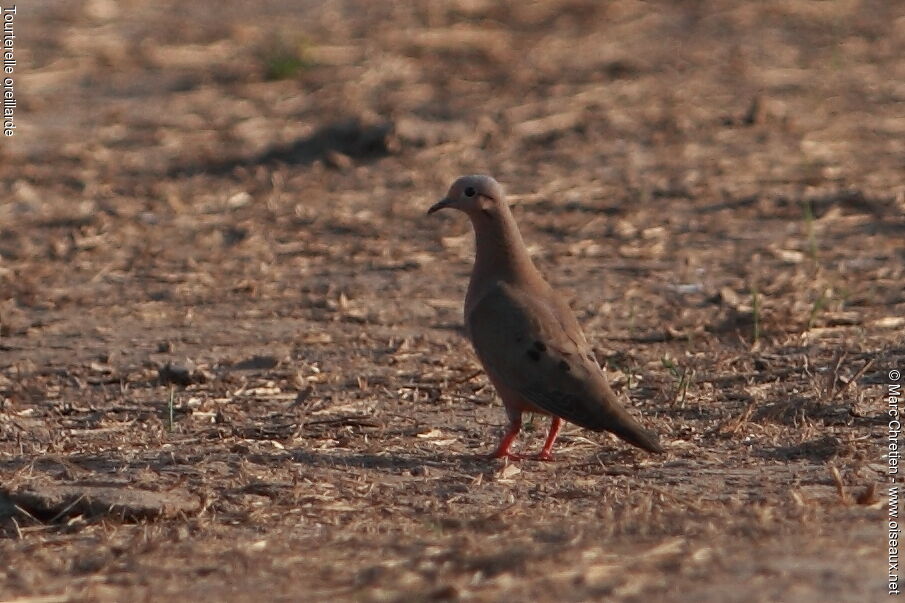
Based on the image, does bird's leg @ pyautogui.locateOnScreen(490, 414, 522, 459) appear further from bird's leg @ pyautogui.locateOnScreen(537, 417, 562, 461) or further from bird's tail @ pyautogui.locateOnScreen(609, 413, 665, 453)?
bird's tail @ pyautogui.locateOnScreen(609, 413, 665, 453)

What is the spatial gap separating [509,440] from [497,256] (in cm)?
94

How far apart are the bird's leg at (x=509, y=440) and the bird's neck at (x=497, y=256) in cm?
62

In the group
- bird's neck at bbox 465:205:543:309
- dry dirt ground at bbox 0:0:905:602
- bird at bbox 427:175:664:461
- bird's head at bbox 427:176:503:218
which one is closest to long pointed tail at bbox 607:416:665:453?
bird at bbox 427:175:664:461

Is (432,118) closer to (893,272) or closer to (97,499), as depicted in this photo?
(893,272)

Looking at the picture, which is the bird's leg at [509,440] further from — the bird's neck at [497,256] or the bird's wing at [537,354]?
the bird's neck at [497,256]

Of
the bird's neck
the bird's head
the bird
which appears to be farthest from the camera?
the bird's head

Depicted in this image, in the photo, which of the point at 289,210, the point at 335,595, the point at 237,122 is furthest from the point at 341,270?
the point at 335,595

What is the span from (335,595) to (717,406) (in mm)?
2895

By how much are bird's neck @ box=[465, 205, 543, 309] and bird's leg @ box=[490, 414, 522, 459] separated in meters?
0.62

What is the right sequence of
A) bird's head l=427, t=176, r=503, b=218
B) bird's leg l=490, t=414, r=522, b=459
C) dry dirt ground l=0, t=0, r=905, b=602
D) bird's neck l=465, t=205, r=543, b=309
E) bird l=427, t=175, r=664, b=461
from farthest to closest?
1. bird's head l=427, t=176, r=503, b=218
2. bird's neck l=465, t=205, r=543, b=309
3. bird's leg l=490, t=414, r=522, b=459
4. bird l=427, t=175, r=664, b=461
5. dry dirt ground l=0, t=0, r=905, b=602

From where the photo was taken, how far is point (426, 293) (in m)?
9.45

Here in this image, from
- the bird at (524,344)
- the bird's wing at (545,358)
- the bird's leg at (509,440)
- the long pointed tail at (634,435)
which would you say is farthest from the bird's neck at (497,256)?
the long pointed tail at (634,435)

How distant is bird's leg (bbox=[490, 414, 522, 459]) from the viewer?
21.5 feet

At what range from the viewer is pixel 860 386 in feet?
24.0
